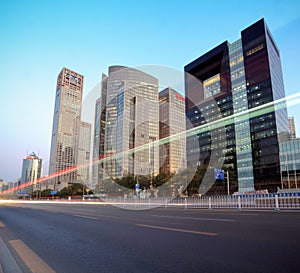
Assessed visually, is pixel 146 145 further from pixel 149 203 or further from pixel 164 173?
pixel 164 173

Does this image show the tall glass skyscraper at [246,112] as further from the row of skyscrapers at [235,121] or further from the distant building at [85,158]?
the distant building at [85,158]

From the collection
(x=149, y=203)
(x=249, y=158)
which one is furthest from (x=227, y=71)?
(x=149, y=203)

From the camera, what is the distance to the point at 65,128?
14638cm

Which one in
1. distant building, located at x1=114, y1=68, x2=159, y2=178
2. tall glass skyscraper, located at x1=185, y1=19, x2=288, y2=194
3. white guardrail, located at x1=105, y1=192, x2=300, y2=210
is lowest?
white guardrail, located at x1=105, y1=192, x2=300, y2=210

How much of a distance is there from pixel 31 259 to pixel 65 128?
15238cm

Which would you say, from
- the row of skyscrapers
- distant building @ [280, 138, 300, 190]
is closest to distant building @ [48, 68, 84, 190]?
the row of skyscrapers

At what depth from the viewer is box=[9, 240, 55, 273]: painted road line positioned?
9.92 feet

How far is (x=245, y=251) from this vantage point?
3508 millimetres

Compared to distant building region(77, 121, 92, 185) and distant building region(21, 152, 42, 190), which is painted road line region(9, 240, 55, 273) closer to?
distant building region(77, 121, 92, 185)

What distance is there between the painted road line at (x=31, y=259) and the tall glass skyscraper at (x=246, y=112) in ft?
227

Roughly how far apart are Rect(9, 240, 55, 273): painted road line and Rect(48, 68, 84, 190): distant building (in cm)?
13321

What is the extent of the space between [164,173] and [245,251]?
52.3m

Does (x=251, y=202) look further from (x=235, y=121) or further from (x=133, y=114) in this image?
(x=235, y=121)

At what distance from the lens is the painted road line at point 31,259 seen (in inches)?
119
